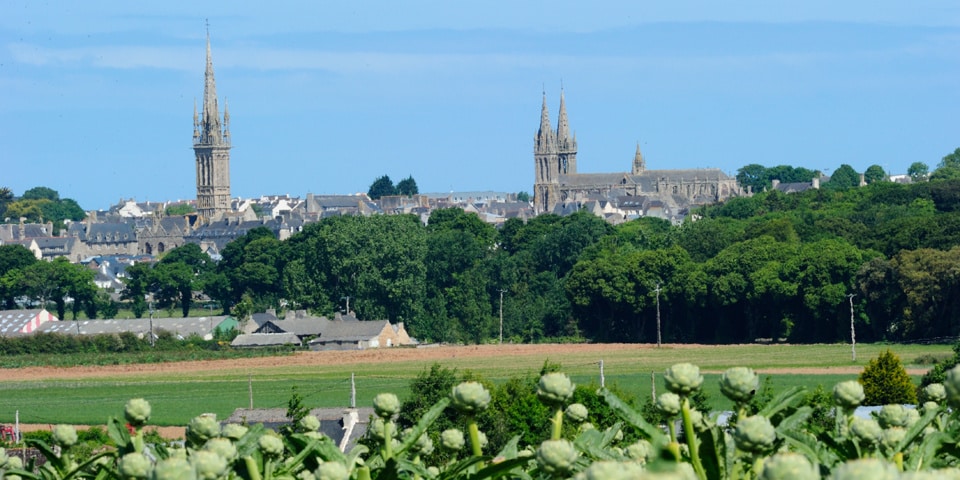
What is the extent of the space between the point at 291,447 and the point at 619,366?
55.9 meters

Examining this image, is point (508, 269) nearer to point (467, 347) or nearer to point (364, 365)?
point (467, 347)

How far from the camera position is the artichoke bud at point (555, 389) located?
20.9ft

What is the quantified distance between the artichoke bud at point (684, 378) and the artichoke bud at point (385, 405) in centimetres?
139

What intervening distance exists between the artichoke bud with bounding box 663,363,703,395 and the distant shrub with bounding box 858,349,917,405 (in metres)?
30.3

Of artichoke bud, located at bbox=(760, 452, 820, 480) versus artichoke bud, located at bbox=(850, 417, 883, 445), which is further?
artichoke bud, located at bbox=(850, 417, 883, 445)

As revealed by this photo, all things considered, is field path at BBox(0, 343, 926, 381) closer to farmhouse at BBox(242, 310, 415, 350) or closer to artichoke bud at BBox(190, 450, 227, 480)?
farmhouse at BBox(242, 310, 415, 350)

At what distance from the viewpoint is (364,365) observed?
70.9 meters

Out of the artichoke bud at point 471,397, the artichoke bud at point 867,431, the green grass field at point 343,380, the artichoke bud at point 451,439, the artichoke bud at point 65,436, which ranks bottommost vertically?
the green grass field at point 343,380

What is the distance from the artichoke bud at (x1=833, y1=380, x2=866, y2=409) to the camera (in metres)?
7.02

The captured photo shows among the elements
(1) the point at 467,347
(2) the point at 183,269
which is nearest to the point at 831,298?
(1) the point at 467,347

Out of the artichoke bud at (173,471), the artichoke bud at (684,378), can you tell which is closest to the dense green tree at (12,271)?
the artichoke bud at (684,378)

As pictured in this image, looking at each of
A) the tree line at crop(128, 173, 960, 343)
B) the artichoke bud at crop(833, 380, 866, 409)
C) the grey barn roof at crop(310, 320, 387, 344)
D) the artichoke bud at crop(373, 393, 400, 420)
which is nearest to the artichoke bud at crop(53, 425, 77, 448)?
the artichoke bud at crop(373, 393, 400, 420)

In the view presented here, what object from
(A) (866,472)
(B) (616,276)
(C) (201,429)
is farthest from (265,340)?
(A) (866,472)

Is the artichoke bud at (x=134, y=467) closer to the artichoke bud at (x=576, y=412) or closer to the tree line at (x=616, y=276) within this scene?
the artichoke bud at (x=576, y=412)
